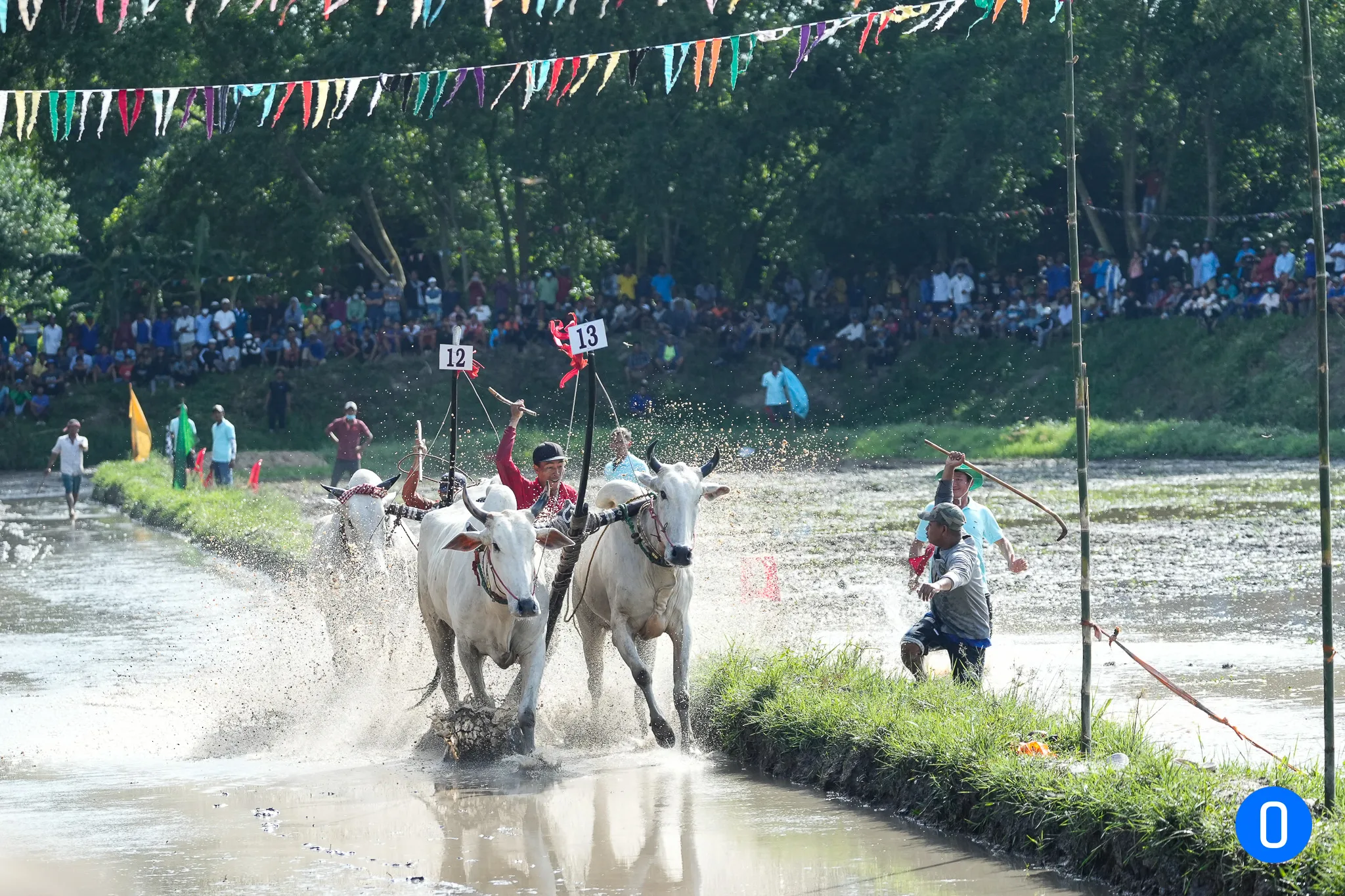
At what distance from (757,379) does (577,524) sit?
96.5ft

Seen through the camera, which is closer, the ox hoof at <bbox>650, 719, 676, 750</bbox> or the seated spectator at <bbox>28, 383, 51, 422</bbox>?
the ox hoof at <bbox>650, 719, 676, 750</bbox>

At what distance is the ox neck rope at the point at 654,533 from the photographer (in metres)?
10.9

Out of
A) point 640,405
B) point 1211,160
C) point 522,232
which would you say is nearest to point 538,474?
point 640,405

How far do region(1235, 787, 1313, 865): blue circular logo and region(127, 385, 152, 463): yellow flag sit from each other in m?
28.9

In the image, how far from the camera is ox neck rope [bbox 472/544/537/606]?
10.5 metres

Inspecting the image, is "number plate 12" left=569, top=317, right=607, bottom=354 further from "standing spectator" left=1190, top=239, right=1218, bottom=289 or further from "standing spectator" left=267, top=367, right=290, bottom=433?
"standing spectator" left=267, top=367, right=290, bottom=433

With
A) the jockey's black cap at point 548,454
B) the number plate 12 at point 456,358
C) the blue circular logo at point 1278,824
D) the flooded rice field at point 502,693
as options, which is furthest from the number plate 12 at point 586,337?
the blue circular logo at point 1278,824

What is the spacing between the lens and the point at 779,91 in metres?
39.3

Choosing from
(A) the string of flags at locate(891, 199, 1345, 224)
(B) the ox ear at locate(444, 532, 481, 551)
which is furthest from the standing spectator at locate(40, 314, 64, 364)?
(B) the ox ear at locate(444, 532, 481, 551)

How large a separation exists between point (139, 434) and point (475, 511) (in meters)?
26.0

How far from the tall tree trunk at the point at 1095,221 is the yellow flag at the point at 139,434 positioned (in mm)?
18488

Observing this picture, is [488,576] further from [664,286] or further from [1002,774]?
[664,286]

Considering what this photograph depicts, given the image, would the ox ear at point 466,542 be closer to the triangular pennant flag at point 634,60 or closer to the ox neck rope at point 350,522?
the ox neck rope at point 350,522

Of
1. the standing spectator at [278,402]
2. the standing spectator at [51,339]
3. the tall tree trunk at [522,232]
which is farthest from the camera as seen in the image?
the tall tree trunk at [522,232]
